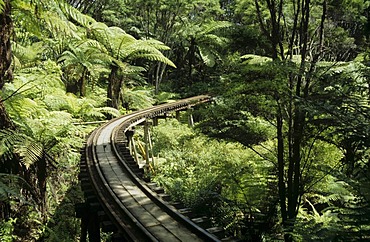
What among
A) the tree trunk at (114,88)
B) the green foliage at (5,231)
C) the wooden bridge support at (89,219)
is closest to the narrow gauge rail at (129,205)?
the wooden bridge support at (89,219)

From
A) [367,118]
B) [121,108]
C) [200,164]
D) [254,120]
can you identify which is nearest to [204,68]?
[121,108]

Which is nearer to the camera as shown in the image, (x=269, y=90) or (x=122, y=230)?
(x=122, y=230)

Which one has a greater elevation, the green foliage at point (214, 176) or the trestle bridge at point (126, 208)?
the trestle bridge at point (126, 208)

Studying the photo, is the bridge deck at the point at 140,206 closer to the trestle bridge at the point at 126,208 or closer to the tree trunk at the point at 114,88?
the trestle bridge at the point at 126,208

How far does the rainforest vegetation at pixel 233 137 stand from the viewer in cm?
400

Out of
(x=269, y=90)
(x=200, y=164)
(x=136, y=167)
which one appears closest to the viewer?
(x=269, y=90)

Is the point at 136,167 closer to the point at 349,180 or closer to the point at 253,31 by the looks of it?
the point at 349,180

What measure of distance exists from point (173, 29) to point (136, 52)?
28.5 feet

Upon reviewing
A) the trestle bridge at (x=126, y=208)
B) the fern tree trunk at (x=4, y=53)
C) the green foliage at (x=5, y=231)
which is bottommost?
the green foliage at (x=5, y=231)

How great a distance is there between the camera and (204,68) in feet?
86.8

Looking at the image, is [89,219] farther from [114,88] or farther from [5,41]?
[114,88]

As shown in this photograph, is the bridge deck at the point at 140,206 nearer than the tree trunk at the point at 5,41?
Yes

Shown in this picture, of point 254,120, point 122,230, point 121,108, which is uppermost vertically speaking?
point 254,120

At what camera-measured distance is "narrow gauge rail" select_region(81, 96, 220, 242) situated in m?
4.07
